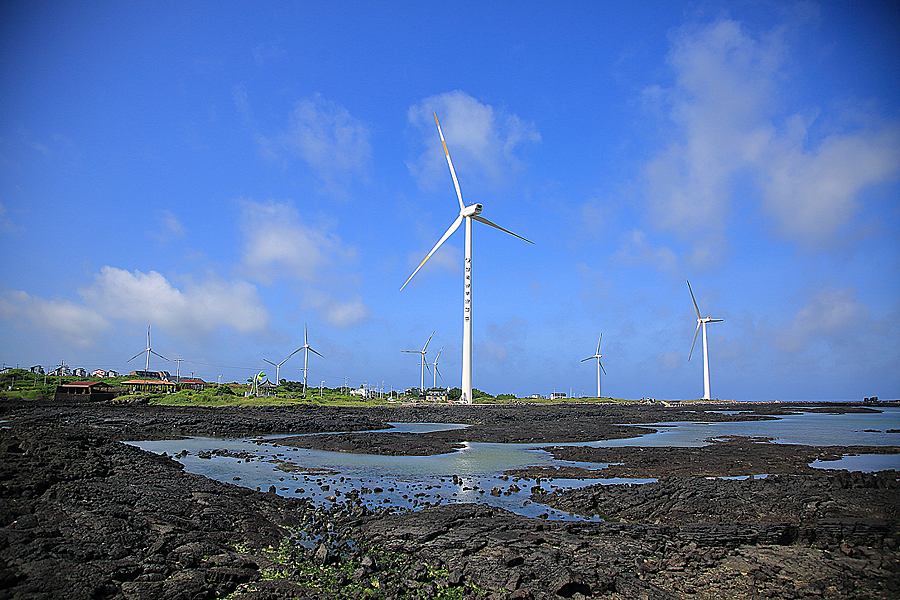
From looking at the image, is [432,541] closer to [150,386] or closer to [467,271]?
[467,271]

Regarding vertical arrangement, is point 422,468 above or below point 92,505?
below

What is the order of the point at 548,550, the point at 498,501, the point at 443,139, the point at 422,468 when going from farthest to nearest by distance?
1. the point at 443,139
2. the point at 422,468
3. the point at 498,501
4. the point at 548,550

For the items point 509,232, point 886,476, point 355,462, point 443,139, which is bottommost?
point 355,462

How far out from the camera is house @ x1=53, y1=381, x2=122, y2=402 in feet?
271

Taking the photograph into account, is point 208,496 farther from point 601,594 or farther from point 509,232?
point 509,232

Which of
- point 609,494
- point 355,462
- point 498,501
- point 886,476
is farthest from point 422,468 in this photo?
point 886,476

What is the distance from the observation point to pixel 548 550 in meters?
12.0

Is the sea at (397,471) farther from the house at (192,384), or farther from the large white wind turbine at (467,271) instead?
the house at (192,384)

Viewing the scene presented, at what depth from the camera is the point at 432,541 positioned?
509 inches

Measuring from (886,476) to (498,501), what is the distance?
1400 centimetres

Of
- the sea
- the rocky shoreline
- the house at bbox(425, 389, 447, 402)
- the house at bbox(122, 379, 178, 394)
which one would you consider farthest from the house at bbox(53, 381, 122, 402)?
the rocky shoreline

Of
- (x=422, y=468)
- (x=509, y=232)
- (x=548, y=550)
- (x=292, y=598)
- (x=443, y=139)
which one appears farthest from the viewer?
(x=509, y=232)

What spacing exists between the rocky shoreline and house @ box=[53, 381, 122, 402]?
3023 inches

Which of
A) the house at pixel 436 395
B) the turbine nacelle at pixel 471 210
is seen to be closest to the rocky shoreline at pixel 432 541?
the turbine nacelle at pixel 471 210
